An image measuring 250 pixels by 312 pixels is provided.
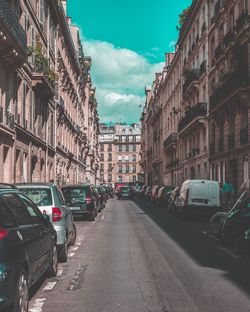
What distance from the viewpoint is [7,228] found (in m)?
5.46

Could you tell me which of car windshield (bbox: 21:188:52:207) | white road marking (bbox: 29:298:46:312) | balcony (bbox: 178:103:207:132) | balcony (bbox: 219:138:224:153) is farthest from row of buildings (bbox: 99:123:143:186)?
white road marking (bbox: 29:298:46:312)

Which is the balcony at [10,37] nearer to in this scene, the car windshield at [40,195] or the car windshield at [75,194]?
the car windshield at [75,194]

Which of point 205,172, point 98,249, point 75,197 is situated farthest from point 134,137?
point 98,249

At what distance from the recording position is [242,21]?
29.4 metres

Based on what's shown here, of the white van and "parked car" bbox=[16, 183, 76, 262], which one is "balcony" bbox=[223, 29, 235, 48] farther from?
"parked car" bbox=[16, 183, 76, 262]

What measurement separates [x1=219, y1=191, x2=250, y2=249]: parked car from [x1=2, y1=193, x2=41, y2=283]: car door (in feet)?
20.8

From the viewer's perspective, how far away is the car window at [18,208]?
6004 mm

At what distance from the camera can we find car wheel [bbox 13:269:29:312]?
547 cm

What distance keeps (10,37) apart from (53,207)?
1223 centimetres

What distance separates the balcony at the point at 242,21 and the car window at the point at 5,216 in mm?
25395

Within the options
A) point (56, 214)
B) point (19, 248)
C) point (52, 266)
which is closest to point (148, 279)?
point (52, 266)

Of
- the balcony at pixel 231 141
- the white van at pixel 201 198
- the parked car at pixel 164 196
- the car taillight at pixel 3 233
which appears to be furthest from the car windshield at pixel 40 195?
the parked car at pixel 164 196

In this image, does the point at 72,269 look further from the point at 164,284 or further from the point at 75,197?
the point at 75,197

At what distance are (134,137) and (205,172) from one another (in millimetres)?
107364
